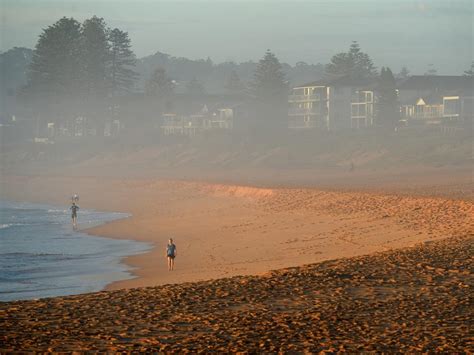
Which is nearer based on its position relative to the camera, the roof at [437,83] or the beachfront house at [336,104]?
the roof at [437,83]

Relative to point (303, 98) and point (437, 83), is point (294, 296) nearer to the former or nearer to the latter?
point (437, 83)

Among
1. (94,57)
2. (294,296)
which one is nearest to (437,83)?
(94,57)

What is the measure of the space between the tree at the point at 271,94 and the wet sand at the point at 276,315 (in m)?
96.8

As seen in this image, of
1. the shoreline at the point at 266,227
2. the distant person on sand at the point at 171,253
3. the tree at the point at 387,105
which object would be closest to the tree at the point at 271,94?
the tree at the point at 387,105

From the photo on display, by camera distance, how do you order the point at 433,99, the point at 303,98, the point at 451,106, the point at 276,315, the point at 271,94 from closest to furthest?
1. the point at 276,315
2. the point at 451,106
3. the point at 433,99
4. the point at 271,94
5. the point at 303,98

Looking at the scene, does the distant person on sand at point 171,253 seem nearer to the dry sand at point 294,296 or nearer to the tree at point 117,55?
the dry sand at point 294,296

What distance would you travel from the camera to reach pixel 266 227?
1475 inches

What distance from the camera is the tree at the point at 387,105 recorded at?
96.6m

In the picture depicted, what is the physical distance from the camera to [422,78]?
120 m

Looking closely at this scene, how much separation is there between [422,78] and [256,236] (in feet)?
296

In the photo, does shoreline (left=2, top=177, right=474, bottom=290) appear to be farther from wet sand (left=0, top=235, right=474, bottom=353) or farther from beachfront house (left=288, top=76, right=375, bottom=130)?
beachfront house (left=288, top=76, right=375, bottom=130)

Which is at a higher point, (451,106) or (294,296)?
(451,106)

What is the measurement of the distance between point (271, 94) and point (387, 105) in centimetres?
2289

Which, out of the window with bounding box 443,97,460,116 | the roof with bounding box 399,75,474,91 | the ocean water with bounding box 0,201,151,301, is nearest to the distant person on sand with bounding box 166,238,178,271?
the ocean water with bounding box 0,201,151,301
